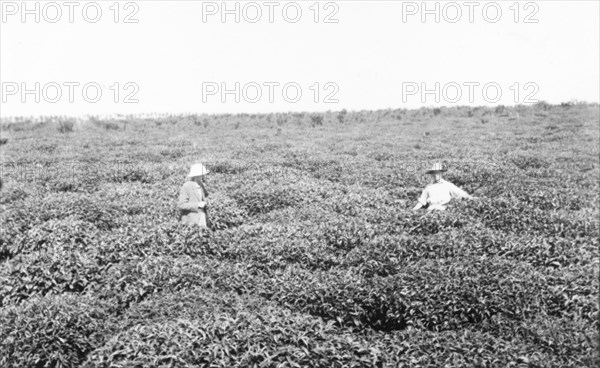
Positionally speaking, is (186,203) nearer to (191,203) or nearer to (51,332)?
(191,203)

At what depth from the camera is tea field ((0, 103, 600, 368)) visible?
751cm

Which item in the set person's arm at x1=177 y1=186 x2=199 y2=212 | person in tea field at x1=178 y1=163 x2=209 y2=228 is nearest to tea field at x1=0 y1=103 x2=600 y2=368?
person in tea field at x1=178 y1=163 x2=209 y2=228

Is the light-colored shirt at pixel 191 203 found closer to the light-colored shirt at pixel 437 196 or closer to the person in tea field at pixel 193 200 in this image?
the person in tea field at pixel 193 200

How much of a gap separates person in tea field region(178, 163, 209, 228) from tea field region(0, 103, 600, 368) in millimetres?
551

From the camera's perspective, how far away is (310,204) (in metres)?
16.3

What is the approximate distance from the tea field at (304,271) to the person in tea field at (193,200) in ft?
1.81

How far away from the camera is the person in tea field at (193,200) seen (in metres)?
13.2

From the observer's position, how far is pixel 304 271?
10.1 m

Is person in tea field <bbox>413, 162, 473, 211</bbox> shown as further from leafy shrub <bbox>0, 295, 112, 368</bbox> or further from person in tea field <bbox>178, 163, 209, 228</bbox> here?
leafy shrub <bbox>0, 295, 112, 368</bbox>

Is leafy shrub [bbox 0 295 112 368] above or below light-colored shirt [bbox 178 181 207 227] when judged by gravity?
below

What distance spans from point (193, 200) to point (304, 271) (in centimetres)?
408

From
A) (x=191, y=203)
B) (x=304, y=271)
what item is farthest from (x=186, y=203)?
(x=304, y=271)

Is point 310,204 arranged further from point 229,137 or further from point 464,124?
point 464,124

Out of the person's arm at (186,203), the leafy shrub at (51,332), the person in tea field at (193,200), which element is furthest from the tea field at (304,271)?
the person's arm at (186,203)
